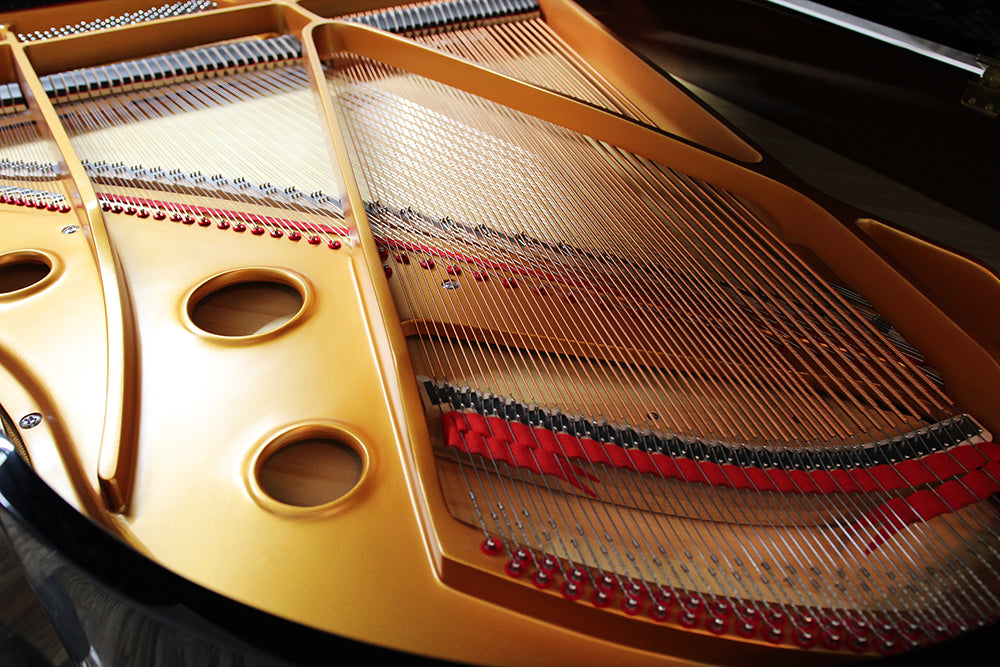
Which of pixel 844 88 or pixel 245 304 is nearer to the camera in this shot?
pixel 245 304

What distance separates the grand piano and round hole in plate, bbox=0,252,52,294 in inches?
0.5

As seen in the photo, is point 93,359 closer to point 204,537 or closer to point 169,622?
point 204,537

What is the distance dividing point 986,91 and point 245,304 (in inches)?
75.7

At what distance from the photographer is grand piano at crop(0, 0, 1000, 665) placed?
3.93 ft

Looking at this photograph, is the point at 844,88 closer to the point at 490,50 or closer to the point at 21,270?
the point at 490,50

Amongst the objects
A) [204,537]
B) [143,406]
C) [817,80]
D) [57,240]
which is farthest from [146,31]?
[817,80]

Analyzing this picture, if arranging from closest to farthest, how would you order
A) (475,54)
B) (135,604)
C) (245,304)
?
1. (135,604)
2. (245,304)
3. (475,54)

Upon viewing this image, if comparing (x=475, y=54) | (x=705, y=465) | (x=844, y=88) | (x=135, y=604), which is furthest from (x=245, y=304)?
(x=844, y=88)

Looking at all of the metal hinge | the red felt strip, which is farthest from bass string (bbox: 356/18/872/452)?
the red felt strip

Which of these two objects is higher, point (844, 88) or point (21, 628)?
point (844, 88)

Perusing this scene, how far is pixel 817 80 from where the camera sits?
2.47 metres

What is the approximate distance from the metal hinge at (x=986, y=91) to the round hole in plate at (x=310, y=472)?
178 centimetres

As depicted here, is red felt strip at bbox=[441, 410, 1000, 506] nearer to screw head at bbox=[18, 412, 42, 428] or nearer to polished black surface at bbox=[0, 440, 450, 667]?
polished black surface at bbox=[0, 440, 450, 667]

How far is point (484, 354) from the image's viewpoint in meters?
1.74
